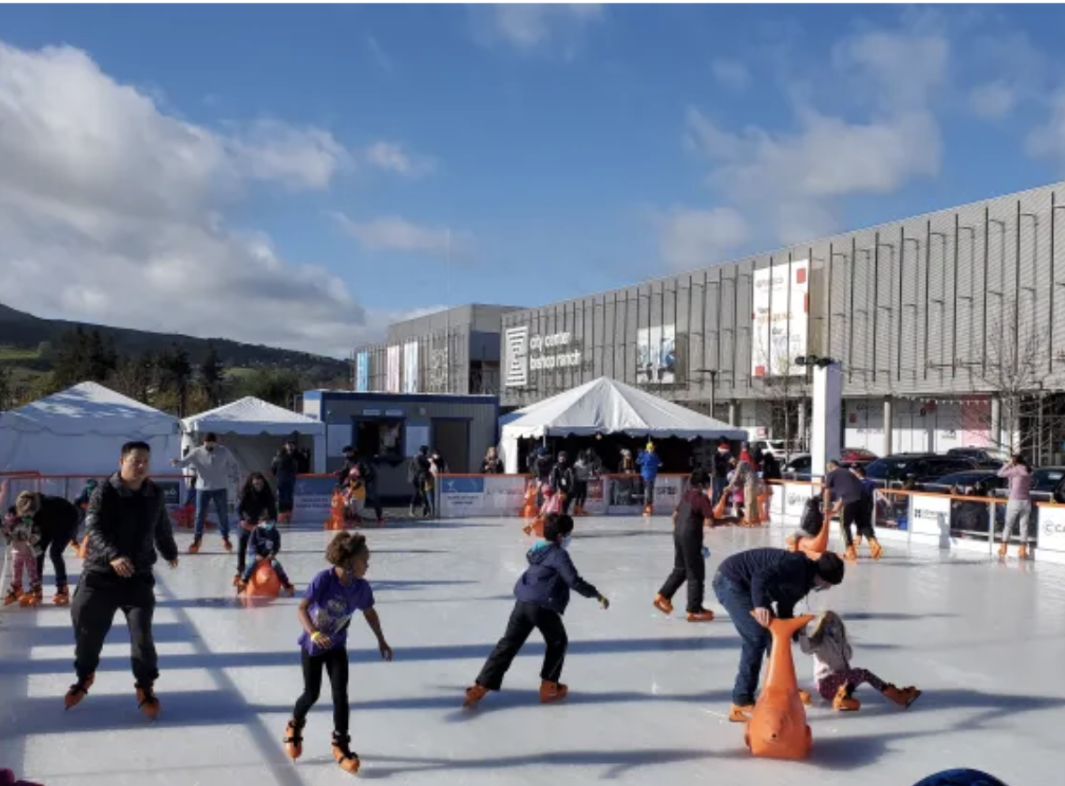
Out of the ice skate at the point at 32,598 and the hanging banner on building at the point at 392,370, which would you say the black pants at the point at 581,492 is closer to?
the ice skate at the point at 32,598

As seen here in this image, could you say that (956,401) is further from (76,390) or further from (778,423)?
(76,390)

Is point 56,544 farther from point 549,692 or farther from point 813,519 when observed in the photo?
point 813,519

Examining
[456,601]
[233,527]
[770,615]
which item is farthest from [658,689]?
[233,527]

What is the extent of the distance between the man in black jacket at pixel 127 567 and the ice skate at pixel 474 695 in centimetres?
183

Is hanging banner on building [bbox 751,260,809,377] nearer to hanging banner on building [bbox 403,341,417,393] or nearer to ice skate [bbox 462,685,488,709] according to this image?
hanging banner on building [bbox 403,341,417,393]

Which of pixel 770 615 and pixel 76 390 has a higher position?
pixel 76 390

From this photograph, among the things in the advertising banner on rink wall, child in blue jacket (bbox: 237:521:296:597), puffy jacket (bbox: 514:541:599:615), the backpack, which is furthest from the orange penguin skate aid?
the advertising banner on rink wall

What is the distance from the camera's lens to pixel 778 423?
49.8m

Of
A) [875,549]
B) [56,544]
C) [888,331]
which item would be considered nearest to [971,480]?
[875,549]

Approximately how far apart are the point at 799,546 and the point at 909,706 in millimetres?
4285

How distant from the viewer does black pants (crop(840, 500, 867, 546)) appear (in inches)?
597

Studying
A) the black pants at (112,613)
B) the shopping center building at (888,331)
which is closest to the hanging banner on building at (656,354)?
the shopping center building at (888,331)

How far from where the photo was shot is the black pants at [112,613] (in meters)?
5.91

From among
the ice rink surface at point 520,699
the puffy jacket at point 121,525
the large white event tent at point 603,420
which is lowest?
the ice rink surface at point 520,699
